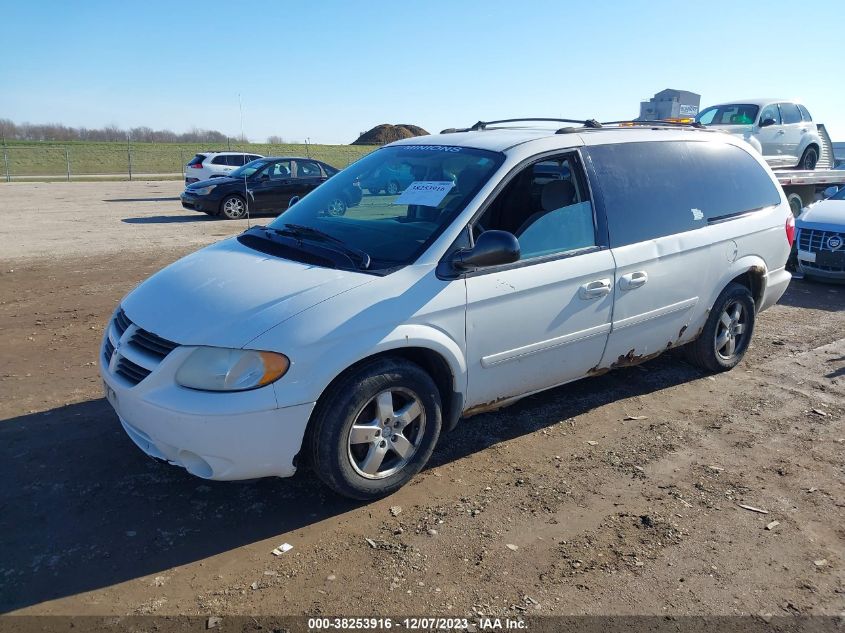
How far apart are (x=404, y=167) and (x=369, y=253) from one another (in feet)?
3.22

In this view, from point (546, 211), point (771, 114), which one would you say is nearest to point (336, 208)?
point (546, 211)

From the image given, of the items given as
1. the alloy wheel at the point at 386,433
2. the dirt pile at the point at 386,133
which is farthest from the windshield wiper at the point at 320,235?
the dirt pile at the point at 386,133

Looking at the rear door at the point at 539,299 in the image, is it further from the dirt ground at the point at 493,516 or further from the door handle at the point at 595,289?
the dirt ground at the point at 493,516

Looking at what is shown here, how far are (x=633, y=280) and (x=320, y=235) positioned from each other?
6.82ft

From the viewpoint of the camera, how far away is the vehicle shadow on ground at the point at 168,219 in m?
16.5

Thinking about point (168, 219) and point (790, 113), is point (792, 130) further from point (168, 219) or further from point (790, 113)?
point (168, 219)

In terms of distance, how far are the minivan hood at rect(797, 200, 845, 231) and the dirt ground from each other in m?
4.56

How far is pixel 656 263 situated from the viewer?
4.85 meters

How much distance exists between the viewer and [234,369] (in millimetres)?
3316

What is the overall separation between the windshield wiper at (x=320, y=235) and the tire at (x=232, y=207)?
13245mm

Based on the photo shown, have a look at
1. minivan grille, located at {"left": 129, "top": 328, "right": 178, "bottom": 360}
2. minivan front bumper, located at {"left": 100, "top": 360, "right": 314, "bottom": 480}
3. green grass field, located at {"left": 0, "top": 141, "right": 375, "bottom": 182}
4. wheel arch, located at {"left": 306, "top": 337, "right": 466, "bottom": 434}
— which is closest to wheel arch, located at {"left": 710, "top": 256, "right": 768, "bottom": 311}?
wheel arch, located at {"left": 306, "top": 337, "right": 466, "bottom": 434}

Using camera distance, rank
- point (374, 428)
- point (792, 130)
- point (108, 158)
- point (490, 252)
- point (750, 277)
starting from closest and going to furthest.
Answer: point (374, 428)
point (490, 252)
point (750, 277)
point (792, 130)
point (108, 158)

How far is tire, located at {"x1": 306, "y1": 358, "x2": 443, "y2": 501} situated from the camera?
3502 mm

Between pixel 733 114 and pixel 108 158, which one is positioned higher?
pixel 108 158
